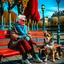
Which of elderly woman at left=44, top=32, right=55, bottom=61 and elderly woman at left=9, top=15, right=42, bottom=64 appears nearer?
elderly woman at left=9, top=15, right=42, bottom=64

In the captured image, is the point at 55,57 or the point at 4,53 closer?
the point at 4,53

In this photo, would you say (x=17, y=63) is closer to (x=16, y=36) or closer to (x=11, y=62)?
(x=11, y=62)

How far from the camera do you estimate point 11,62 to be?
265 inches

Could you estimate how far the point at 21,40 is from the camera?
18.2 feet

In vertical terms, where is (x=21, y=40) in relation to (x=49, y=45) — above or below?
above

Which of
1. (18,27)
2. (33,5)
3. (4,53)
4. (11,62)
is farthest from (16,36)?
(33,5)

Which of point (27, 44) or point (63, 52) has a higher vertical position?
point (27, 44)

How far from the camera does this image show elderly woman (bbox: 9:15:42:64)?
557 cm

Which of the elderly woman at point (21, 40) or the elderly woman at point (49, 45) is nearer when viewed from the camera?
the elderly woman at point (21, 40)

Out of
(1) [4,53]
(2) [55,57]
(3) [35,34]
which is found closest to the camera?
(1) [4,53]

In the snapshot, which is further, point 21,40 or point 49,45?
point 49,45

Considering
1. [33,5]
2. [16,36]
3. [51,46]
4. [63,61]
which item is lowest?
[63,61]

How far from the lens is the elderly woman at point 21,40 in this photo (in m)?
5.57

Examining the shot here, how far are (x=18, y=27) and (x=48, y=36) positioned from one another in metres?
1.36
